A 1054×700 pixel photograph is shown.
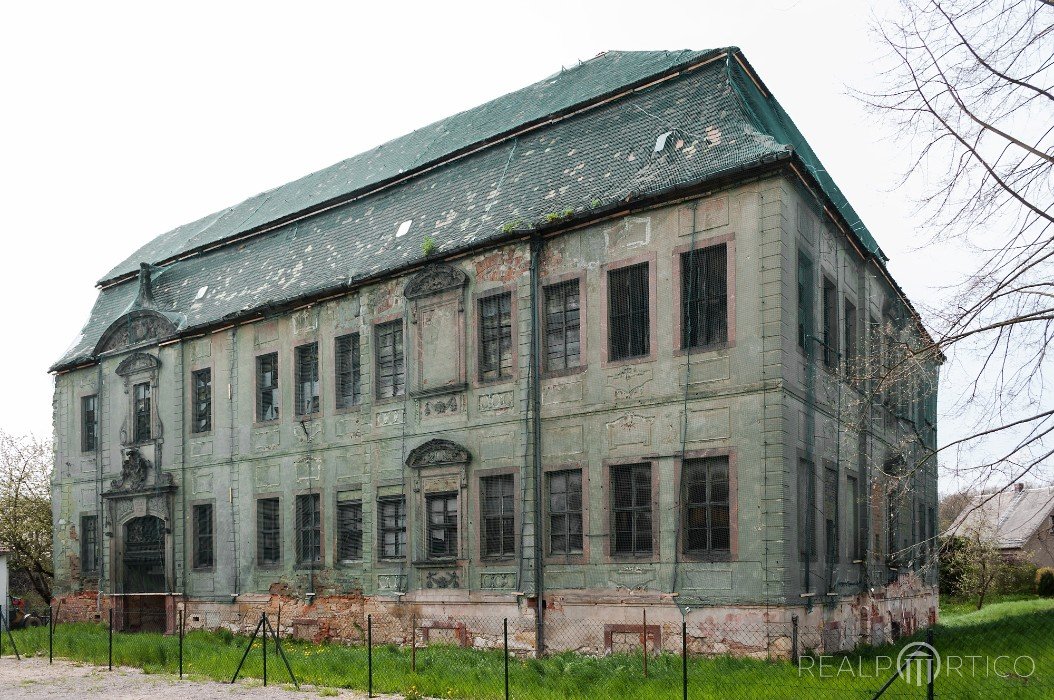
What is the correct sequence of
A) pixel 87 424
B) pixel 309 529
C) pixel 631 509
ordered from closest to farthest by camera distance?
pixel 631 509
pixel 309 529
pixel 87 424

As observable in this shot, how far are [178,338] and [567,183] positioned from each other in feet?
41.7

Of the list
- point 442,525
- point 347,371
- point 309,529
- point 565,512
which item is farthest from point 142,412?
point 565,512

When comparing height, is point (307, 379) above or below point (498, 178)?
below

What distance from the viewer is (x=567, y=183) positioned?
65.9 ft

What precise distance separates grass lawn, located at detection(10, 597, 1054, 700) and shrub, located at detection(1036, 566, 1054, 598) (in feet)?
85.4

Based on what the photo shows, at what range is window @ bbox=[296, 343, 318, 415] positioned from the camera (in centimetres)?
2441

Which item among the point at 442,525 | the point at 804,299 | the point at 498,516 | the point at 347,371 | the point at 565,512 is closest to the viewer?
the point at 804,299

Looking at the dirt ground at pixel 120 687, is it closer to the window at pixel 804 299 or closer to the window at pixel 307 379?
the window at pixel 307 379

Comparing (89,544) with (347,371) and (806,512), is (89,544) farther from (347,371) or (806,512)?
(806,512)

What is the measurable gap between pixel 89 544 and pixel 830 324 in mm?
22030

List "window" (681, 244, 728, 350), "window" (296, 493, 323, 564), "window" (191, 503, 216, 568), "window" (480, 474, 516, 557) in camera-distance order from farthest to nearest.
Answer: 1. "window" (191, 503, 216, 568)
2. "window" (296, 493, 323, 564)
3. "window" (480, 474, 516, 557)
4. "window" (681, 244, 728, 350)

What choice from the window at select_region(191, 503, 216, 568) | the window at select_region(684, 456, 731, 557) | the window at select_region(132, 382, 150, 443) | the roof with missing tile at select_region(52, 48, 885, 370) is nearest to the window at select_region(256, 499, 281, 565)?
the window at select_region(191, 503, 216, 568)

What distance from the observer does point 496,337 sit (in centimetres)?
2044

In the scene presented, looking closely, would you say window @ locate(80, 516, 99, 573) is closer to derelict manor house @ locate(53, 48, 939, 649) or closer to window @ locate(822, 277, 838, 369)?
derelict manor house @ locate(53, 48, 939, 649)
